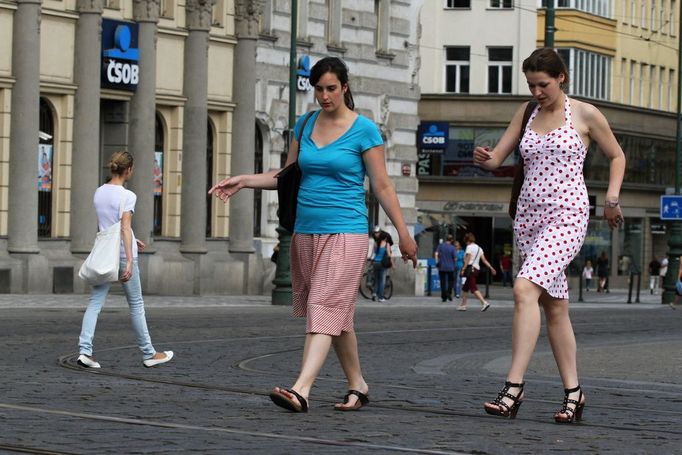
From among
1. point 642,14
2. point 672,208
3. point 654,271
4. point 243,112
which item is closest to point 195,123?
point 243,112

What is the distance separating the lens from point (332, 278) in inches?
437

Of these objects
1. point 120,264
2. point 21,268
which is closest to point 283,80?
point 21,268

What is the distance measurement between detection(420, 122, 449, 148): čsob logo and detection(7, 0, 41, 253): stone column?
3262 centimetres

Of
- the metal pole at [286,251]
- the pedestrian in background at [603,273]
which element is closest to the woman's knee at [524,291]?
the metal pole at [286,251]

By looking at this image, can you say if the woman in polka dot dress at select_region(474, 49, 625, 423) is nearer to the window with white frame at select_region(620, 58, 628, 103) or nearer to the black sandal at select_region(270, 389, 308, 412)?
the black sandal at select_region(270, 389, 308, 412)

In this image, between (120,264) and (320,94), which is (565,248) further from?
(120,264)

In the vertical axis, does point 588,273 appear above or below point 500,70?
below

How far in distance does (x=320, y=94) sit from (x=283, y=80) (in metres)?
33.9

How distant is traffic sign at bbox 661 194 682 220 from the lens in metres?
51.2

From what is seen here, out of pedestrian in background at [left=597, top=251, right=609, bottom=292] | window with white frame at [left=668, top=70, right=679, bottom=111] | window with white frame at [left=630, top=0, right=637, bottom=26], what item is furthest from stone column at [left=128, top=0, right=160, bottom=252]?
window with white frame at [left=668, top=70, right=679, bottom=111]

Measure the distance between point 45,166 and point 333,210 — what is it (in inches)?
1049

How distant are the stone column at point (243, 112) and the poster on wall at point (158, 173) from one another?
2.20 meters

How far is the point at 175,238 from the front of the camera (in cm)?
4119

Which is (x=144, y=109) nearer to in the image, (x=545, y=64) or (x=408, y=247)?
(x=408, y=247)
